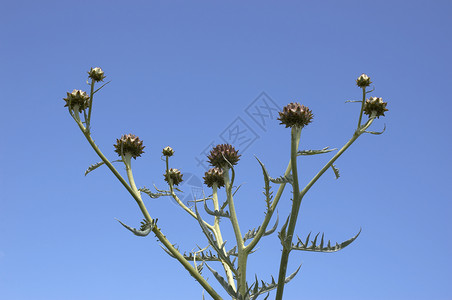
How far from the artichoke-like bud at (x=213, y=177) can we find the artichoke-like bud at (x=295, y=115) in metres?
1.25

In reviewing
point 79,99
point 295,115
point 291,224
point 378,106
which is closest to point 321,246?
point 291,224

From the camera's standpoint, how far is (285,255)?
3.10 meters

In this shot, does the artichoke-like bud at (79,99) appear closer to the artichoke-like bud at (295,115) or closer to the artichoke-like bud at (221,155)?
the artichoke-like bud at (221,155)

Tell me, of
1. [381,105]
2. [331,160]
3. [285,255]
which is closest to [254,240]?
[285,255]

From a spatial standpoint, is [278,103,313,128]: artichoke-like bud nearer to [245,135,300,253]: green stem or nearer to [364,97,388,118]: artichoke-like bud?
[245,135,300,253]: green stem

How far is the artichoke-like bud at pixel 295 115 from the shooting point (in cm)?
345

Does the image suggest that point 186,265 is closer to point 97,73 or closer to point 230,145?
point 230,145

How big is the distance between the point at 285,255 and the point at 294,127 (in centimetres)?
102

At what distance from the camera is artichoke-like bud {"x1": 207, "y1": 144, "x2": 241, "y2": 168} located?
3871 millimetres

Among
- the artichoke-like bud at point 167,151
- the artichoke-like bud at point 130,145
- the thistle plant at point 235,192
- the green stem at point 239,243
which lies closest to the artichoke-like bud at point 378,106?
the thistle plant at point 235,192

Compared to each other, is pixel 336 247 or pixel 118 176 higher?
pixel 118 176

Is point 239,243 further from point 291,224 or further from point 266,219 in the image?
point 291,224

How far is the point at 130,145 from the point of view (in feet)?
12.7

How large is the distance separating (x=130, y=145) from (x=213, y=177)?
3.45ft
